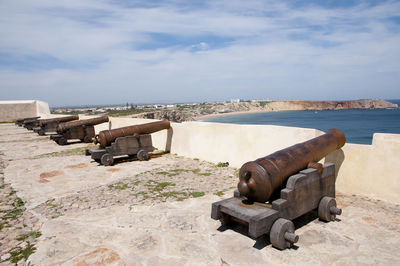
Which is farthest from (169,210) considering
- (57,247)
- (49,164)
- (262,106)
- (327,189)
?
(262,106)

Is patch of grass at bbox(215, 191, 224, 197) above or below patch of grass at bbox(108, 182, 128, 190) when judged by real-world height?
below

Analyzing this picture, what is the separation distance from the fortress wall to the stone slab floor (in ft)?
79.0

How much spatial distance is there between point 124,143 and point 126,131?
387 millimetres

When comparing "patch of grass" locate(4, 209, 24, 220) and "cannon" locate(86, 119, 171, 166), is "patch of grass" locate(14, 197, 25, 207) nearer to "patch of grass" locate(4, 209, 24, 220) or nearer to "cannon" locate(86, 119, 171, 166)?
"patch of grass" locate(4, 209, 24, 220)

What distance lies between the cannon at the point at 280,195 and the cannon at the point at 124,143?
498 cm

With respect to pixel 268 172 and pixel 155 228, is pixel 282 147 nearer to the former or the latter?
pixel 268 172

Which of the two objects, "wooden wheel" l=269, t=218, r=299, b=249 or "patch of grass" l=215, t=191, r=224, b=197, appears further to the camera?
"patch of grass" l=215, t=191, r=224, b=197

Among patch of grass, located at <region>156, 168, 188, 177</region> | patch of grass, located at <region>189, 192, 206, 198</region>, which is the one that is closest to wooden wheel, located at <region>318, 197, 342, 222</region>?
patch of grass, located at <region>189, 192, 206, 198</region>

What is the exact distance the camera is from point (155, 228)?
12.3 feet

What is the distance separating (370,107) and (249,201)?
180093 mm

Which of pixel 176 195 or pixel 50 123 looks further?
pixel 50 123

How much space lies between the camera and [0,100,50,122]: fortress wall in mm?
26766

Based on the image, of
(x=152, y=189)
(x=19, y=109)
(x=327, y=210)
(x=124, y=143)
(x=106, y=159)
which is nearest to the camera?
(x=327, y=210)

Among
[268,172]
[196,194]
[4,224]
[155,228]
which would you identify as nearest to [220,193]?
[196,194]
